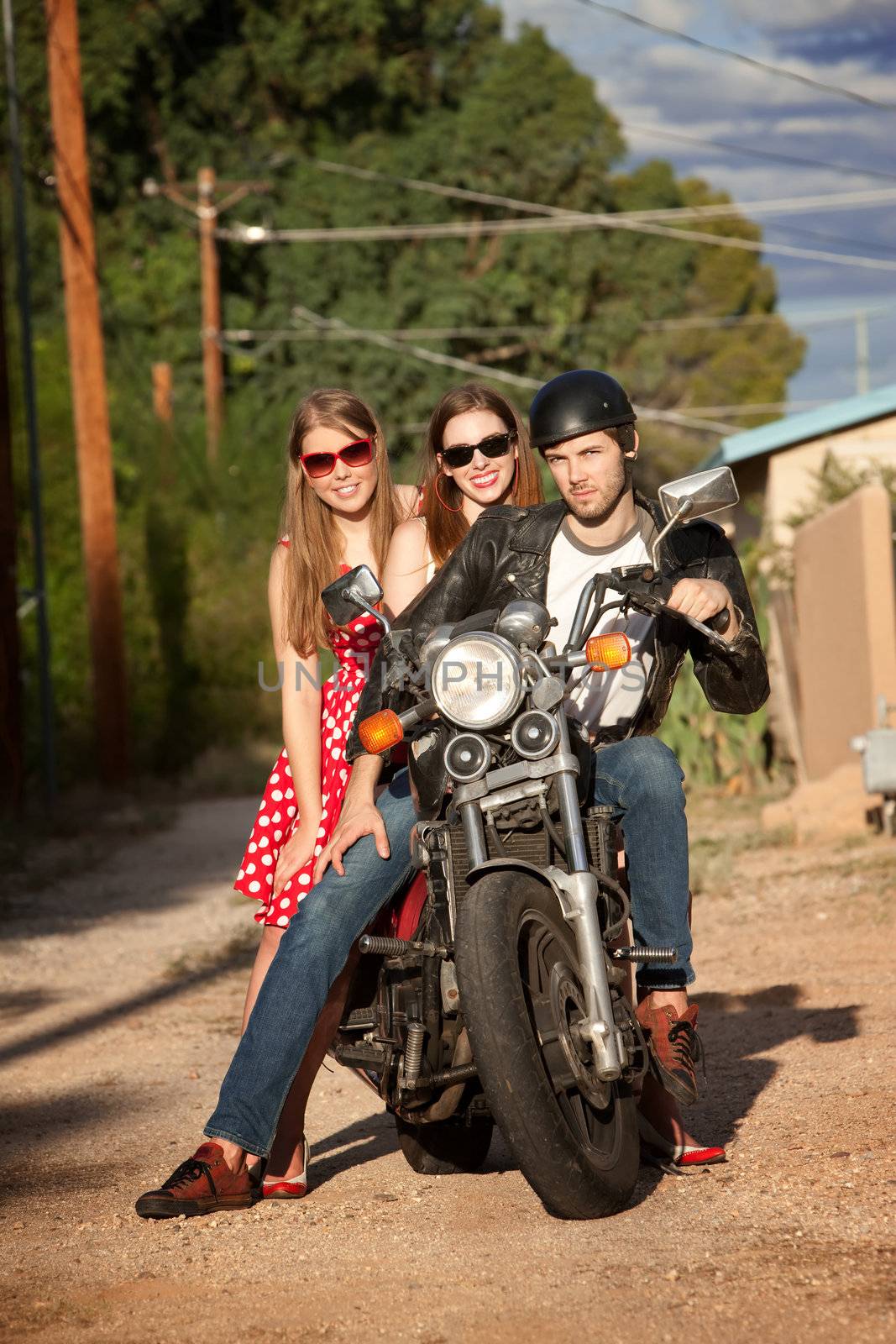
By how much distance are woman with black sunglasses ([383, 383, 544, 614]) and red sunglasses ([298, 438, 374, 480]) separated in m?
0.17

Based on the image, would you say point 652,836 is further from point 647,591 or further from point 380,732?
point 380,732

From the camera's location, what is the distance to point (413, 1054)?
381 cm

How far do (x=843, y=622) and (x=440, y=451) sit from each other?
8003 millimetres

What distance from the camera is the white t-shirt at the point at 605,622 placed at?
4.23 metres

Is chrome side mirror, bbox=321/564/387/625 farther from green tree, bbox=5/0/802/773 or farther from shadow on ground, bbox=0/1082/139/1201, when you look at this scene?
green tree, bbox=5/0/802/773

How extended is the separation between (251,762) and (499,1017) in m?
18.2

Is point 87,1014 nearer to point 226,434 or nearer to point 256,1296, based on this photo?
point 256,1296

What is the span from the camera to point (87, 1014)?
749 centimetres

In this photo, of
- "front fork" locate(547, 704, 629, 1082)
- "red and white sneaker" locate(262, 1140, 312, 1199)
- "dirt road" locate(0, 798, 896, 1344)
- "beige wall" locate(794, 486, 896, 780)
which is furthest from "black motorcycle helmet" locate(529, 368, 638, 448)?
"beige wall" locate(794, 486, 896, 780)

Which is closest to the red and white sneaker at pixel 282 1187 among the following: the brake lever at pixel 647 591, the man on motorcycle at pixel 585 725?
the man on motorcycle at pixel 585 725

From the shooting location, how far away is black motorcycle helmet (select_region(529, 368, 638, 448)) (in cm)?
415

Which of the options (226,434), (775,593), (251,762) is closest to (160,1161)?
(775,593)

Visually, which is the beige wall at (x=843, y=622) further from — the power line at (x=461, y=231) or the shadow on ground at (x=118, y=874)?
the power line at (x=461, y=231)

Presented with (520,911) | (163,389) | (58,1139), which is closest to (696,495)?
(520,911)
